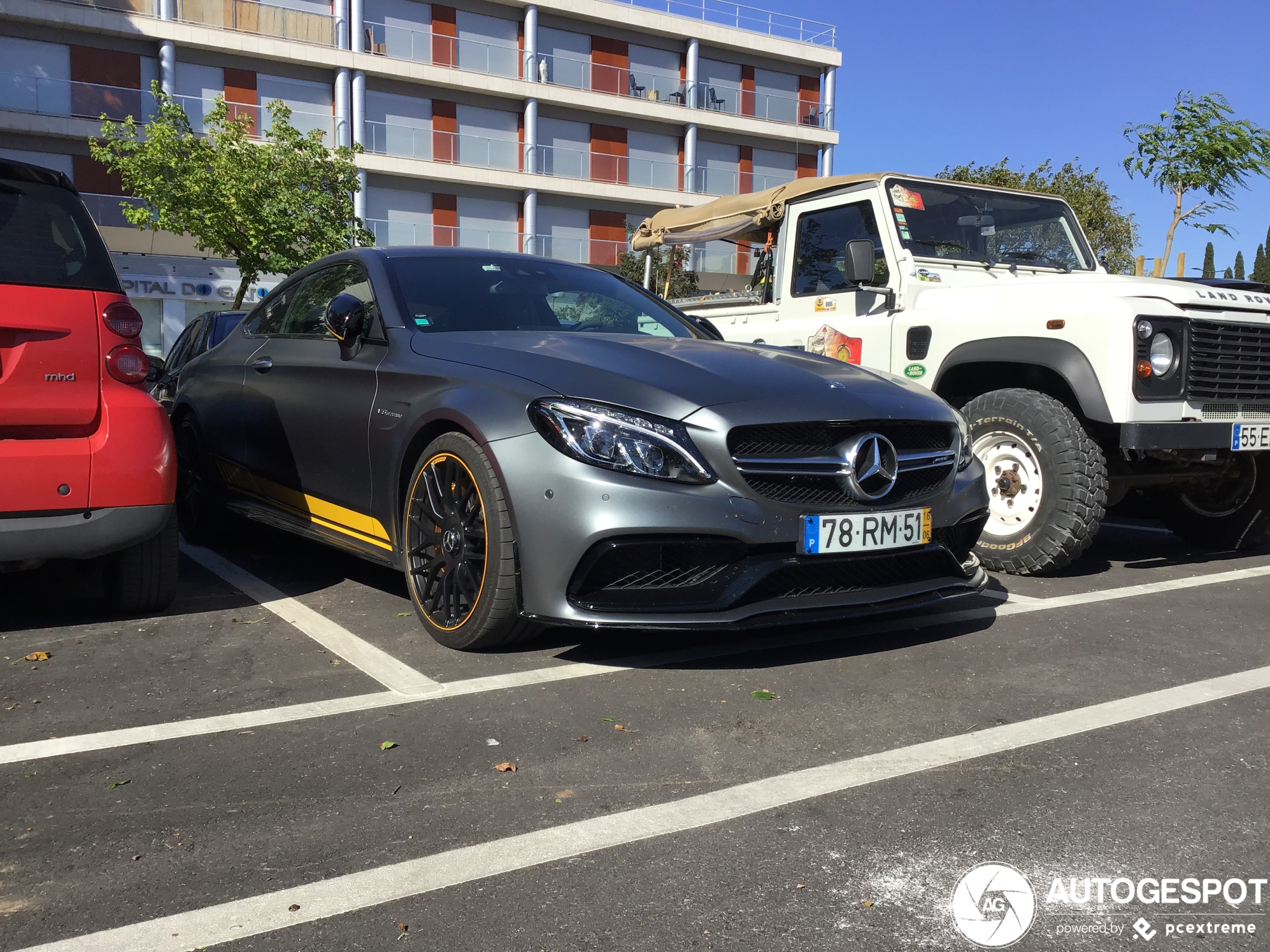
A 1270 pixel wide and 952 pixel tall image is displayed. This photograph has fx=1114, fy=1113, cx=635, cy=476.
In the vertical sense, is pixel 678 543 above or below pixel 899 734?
above

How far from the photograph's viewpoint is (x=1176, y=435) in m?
5.21

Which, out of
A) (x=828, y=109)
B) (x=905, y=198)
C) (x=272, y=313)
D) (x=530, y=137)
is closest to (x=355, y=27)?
(x=530, y=137)

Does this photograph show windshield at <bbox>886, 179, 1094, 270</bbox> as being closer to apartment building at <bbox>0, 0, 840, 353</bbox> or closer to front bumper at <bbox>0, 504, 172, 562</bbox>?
front bumper at <bbox>0, 504, 172, 562</bbox>

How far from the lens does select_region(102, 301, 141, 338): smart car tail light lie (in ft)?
13.1

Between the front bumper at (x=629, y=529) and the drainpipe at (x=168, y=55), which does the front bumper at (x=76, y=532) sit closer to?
the front bumper at (x=629, y=529)

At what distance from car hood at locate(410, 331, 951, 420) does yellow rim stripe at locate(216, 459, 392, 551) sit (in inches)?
29.3

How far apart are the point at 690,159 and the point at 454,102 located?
878 cm

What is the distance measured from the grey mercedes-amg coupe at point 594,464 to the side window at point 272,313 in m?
0.57

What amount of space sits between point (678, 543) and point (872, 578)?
31.3 inches

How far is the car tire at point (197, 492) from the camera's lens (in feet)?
19.3

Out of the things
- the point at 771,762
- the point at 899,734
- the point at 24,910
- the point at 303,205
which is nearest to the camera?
the point at 24,910

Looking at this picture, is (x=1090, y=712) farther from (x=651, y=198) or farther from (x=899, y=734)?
(x=651, y=198)

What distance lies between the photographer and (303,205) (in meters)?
24.8

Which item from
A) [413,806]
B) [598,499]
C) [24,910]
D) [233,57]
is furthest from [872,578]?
[233,57]
